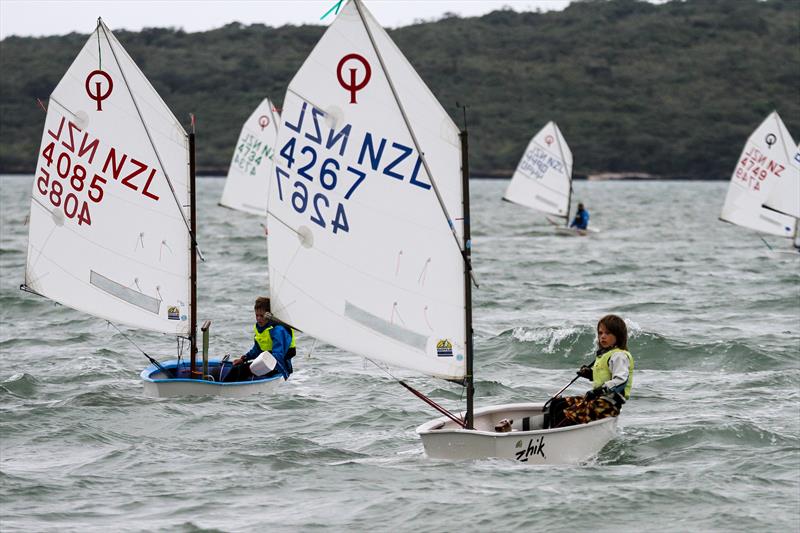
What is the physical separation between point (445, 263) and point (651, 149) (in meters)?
150

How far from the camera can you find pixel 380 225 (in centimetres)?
1312

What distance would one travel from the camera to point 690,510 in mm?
12219

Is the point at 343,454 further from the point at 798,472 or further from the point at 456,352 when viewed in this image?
the point at 798,472

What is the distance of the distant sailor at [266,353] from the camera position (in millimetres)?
16641

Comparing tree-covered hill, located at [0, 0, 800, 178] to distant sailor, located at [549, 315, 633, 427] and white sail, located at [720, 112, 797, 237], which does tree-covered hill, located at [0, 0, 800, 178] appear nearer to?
white sail, located at [720, 112, 797, 237]

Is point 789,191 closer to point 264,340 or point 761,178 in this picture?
point 761,178

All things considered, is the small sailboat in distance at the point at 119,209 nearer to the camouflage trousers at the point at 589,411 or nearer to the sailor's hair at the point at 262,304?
the sailor's hair at the point at 262,304

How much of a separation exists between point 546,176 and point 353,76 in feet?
132

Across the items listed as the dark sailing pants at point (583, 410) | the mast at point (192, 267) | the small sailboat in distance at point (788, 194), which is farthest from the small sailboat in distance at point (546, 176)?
the dark sailing pants at point (583, 410)

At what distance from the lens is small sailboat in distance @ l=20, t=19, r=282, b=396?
16.8 metres

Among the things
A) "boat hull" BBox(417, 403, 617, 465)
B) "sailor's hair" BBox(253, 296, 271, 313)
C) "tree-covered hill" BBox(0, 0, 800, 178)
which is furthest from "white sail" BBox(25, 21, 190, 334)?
"tree-covered hill" BBox(0, 0, 800, 178)

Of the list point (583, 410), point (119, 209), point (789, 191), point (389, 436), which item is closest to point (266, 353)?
point (389, 436)

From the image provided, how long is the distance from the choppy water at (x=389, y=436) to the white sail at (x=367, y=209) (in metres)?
1.45

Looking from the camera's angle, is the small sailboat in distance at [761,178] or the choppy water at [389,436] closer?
the choppy water at [389,436]
